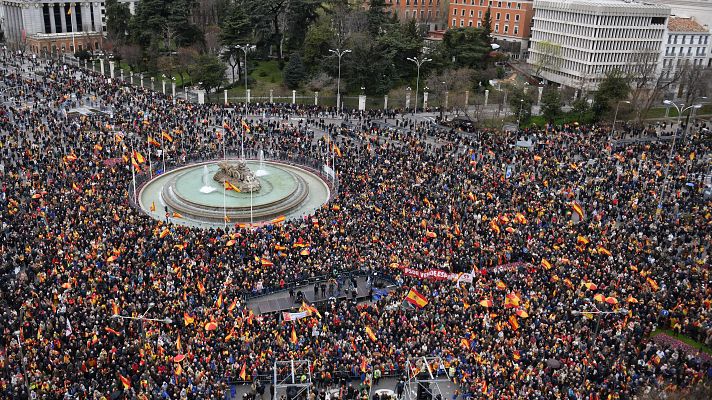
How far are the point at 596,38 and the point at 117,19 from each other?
65918 mm

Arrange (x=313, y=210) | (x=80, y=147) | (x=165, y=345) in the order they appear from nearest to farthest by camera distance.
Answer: (x=165, y=345) < (x=313, y=210) < (x=80, y=147)

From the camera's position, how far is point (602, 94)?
64500mm

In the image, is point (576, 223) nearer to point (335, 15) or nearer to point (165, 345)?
point (165, 345)

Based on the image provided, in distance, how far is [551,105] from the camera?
66.0 metres

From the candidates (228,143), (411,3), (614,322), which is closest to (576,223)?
(614,322)

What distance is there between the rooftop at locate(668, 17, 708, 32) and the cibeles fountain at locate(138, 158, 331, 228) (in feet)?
204

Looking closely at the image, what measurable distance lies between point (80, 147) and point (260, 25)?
3722cm

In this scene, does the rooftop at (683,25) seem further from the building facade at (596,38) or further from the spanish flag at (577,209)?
the spanish flag at (577,209)

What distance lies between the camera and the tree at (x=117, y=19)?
296 feet

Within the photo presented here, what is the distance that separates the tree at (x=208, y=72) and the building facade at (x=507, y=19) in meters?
45.2

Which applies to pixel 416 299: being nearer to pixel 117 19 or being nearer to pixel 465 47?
pixel 465 47

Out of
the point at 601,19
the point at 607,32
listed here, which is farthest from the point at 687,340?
the point at 607,32

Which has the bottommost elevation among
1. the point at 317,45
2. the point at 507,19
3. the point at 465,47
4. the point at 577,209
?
the point at 577,209

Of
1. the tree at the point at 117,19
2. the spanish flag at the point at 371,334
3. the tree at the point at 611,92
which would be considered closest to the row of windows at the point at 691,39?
the tree at the point at 611,92
